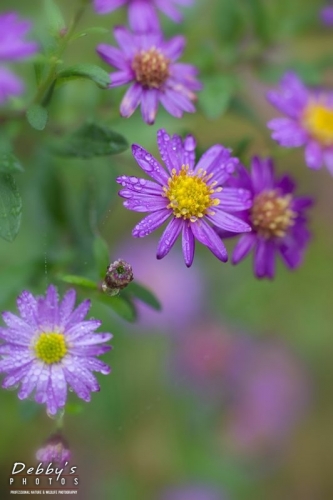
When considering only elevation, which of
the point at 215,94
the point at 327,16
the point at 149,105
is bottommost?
the point at 149,105

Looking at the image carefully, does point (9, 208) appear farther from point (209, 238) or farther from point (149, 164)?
point (209, 238)

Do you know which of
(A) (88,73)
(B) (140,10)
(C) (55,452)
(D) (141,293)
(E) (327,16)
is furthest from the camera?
(E) (327,16)

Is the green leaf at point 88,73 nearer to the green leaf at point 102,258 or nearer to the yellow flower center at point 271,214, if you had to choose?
the green leaf at point 102,258

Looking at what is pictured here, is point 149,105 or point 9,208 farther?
point 149,105

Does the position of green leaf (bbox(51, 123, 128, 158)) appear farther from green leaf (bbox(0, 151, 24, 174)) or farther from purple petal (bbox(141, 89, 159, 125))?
green leaf (bbox(0, 151, 24, 174))

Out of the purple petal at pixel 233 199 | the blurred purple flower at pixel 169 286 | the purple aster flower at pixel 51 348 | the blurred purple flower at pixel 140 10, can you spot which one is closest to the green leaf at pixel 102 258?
the purple aster flower at pixel 51 348

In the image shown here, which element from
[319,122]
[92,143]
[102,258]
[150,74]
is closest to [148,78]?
[150,74]
